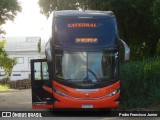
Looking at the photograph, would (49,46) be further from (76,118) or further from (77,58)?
(76,118)

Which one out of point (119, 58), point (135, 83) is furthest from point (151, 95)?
point (119, 58)

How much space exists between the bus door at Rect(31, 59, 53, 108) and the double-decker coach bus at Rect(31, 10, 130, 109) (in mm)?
40

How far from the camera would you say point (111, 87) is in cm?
1764

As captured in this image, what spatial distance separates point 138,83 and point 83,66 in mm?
4266

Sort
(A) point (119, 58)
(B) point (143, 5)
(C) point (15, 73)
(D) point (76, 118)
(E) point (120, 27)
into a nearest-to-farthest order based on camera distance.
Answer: (D) point (76, 118), (A) point (119, 58), (B) point (143, 5), (E) point (120, 27), (C) point (15, 73)

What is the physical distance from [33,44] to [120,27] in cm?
5935

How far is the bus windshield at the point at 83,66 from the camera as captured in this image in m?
17.5

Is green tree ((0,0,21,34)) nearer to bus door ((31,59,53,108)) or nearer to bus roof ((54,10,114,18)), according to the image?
bus roof ((54,10,114,18))


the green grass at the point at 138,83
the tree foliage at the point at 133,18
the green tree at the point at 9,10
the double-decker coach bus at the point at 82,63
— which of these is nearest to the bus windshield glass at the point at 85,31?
the double-decker coach bus at the point at 82,63

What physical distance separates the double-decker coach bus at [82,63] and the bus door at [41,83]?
0.04 m

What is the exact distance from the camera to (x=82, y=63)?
17.5 m

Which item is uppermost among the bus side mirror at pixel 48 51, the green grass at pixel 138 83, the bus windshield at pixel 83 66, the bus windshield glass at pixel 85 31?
the bus windshield glass at pixel 85 31

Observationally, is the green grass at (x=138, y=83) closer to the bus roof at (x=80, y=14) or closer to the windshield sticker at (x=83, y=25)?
the bus roof at (x=80, y=14)

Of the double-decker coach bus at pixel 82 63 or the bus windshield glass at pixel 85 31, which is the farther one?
the bus windshield glass at pixel 85 31
